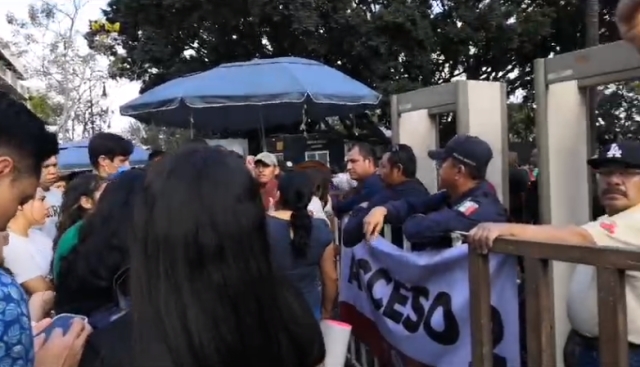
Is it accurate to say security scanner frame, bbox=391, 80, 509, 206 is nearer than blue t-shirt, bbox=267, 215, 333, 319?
No

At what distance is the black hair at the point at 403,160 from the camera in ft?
18.4

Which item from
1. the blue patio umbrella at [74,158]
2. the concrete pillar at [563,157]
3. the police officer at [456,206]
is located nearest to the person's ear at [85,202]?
the police officer at [456,206]

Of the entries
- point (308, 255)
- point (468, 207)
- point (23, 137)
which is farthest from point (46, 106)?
point (23, 137)

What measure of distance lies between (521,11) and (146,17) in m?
8.52

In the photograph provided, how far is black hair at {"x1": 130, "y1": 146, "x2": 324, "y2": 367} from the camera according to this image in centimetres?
158

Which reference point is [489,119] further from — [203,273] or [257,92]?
[203,273]

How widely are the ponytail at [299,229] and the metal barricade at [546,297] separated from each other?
4.47 feet

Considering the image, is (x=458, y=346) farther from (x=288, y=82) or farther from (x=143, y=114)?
(x=143, y=114)

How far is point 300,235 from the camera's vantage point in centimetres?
452

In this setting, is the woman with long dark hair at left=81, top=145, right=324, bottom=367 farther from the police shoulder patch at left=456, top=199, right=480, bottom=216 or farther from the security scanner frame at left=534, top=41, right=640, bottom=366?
the security scanner frame at left=534, top=41, right=640, bottom=366

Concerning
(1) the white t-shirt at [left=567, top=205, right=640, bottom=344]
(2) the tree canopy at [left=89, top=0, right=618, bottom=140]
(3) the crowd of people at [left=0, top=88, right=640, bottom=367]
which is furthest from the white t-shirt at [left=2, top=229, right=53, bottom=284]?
(2) the tree canopy at [left=89, top=0, right=618, bottom=140]

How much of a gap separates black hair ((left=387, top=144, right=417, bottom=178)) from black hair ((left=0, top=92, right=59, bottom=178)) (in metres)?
3.72

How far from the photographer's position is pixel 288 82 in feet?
23.4

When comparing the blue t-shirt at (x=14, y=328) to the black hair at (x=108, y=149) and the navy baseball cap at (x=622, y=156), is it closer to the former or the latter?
the navy baseball cap at (x=622, y=156)
